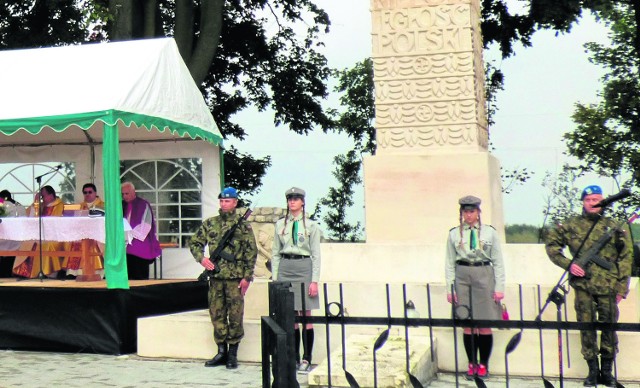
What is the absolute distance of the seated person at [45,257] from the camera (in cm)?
1305

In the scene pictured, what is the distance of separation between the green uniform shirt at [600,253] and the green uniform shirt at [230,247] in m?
2.85

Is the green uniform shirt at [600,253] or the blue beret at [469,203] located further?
the blue beret at [469,203]

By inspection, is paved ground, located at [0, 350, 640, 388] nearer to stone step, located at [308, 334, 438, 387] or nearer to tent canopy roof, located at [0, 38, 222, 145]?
stone step, located at [308, 334, 438, 387]

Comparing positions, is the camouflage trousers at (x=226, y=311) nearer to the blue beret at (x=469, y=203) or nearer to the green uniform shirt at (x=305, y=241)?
the green uniform shirt at (x=305, y=241)

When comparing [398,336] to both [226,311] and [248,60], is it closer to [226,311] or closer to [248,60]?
[226,311]

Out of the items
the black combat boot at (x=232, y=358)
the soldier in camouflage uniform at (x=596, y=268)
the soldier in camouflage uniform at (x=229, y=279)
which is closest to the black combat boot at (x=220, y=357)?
the soldier in camouflage uniform at (x=229, y=279)

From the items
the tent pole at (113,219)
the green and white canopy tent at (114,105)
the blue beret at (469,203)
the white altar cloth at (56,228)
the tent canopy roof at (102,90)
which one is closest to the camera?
the blue beret at (469,203)

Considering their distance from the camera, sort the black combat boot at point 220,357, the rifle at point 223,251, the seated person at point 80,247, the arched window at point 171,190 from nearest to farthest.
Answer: the rifle at point 223,251 → the black combat boot at point 220,357 → the seated person at point 80,247 → the arched window at point 171,190

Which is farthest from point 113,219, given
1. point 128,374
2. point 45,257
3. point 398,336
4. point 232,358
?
point 398,336

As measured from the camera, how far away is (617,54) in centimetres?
3147

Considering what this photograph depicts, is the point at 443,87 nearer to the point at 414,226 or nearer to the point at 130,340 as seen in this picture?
the point at 414,226

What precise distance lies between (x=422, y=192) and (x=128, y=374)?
391 cm

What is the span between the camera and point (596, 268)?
8.01 metres

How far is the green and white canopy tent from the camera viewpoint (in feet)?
34.5
